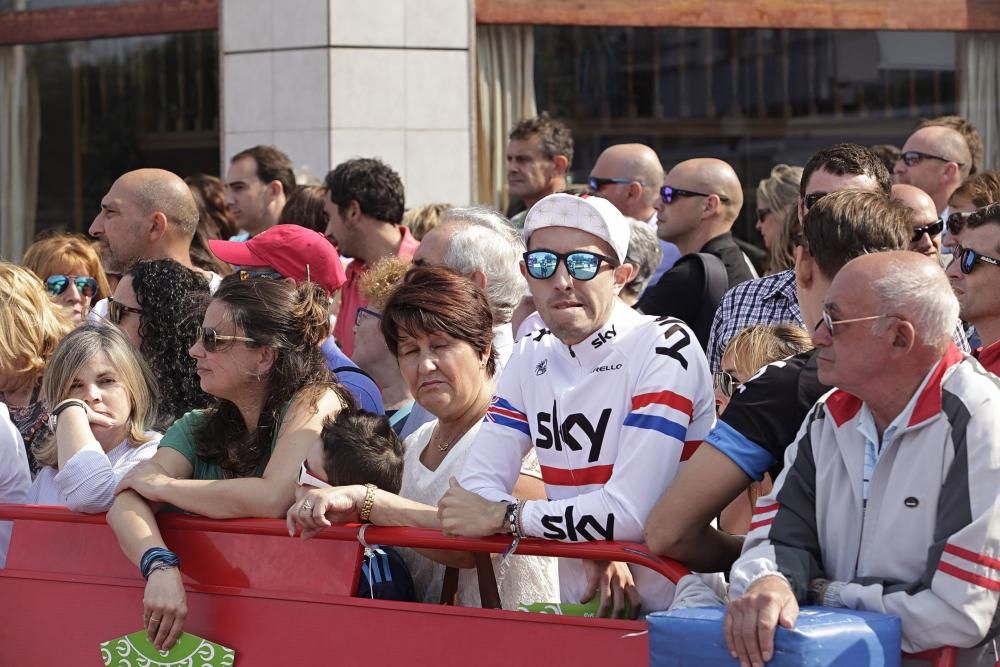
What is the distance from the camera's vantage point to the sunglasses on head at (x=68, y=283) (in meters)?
7.04

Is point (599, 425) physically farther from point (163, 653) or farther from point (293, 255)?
point (293, 255)

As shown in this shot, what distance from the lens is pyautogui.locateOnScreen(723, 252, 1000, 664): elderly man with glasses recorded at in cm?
309

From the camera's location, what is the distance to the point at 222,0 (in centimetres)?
1110

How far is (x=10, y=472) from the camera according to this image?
5020mm

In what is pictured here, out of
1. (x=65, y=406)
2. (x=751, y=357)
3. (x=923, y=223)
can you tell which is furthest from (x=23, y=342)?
(x=923, y=223)

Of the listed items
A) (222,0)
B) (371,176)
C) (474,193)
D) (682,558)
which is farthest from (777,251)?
(222,0)

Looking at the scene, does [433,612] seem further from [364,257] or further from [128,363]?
[364,257]

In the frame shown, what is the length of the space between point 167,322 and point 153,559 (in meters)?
1.53

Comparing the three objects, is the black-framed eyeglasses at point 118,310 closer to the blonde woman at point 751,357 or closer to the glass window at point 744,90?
the blonde woman at point 751,357

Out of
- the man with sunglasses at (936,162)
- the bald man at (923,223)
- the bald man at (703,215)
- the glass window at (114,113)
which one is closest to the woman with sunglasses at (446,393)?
the bald man at (923,223)

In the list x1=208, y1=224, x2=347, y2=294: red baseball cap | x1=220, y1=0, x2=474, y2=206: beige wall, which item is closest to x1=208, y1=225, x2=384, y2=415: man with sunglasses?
x1=208, y1=224, x2=347, y2=294: red baseball cap

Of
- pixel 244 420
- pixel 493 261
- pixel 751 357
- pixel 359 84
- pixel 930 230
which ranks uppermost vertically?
pixel 359 84

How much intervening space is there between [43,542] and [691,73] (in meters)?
8.02

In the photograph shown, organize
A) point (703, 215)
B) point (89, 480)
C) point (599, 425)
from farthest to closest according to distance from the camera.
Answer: point (703, 215) < point (89, 480) < point (599, 425)
